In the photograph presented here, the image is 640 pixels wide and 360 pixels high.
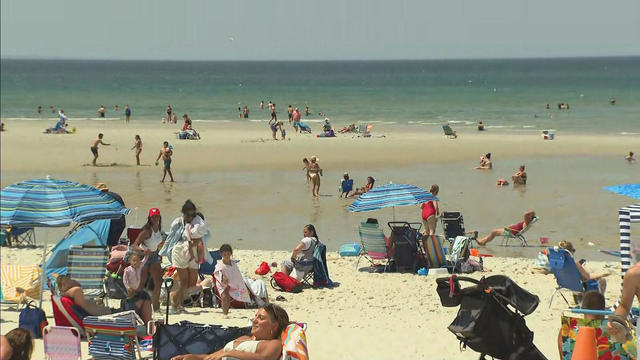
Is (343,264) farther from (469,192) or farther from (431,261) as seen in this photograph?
(469,192)

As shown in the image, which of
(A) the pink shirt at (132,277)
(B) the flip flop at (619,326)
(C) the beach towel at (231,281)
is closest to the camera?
(B) the flip flop at (619,326)

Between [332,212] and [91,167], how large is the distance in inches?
424

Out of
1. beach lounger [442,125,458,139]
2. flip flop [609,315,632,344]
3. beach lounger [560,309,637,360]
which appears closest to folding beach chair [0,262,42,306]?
beach lounger [560,309,637,360]

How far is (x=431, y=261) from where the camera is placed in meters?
12.4

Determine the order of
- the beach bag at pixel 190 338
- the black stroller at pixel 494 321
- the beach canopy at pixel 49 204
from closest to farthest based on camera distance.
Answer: the black stroller at pixel 494 321
the beach bag at pixel 190 338
the beach canopy at pixel 49 204

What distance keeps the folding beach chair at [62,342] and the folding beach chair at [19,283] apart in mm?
2447

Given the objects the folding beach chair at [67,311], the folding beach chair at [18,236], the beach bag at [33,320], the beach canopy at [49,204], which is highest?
the beach canopy at [49,204]

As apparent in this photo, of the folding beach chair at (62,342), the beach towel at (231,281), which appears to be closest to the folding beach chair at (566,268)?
the beach towel at (231,281)

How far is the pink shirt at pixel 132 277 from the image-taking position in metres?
9.77

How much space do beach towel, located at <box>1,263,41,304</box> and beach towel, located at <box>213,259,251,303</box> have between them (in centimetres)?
197

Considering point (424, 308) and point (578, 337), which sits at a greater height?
point (578, 337)

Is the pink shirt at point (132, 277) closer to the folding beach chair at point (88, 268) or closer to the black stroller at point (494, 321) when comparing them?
the folding beach chair at point (88, 268)

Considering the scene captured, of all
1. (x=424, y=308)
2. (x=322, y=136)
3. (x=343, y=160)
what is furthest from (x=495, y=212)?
(x=322, y=136)

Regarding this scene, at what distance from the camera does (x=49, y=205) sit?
9.73 meters
